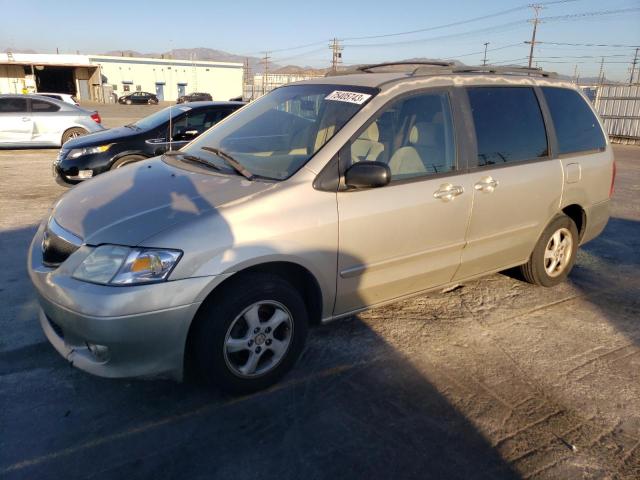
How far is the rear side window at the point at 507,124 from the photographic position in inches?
146

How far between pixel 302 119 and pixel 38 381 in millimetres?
2426

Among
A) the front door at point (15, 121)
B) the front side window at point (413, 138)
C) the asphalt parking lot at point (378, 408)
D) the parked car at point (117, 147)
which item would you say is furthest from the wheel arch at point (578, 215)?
the front door at point (15, 121)

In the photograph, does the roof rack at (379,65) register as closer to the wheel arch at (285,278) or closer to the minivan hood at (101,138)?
the wheel arch at (285,278)

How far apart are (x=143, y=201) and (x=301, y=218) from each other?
3.04ft

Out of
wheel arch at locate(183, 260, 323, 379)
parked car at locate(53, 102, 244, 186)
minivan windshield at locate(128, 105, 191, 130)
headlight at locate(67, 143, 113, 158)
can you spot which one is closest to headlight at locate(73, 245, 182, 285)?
wheel arch at locate(183, 260, 323, 379)

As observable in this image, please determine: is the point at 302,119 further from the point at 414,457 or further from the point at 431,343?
the point at 414,457

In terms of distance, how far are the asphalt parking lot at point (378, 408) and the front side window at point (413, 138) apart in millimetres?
1243

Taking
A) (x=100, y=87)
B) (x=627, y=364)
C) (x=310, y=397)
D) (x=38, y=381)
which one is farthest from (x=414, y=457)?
(x=100, y=87)

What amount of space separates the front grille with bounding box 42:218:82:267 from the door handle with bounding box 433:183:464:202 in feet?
7.36

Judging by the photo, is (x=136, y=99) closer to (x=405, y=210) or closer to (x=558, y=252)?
(x=558, y=252)

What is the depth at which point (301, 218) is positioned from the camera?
112 inches

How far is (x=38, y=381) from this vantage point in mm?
3008

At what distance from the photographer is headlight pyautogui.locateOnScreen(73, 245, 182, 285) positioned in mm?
2469


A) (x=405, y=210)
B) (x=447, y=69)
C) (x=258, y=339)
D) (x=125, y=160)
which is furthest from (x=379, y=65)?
(x=125, y=160)
